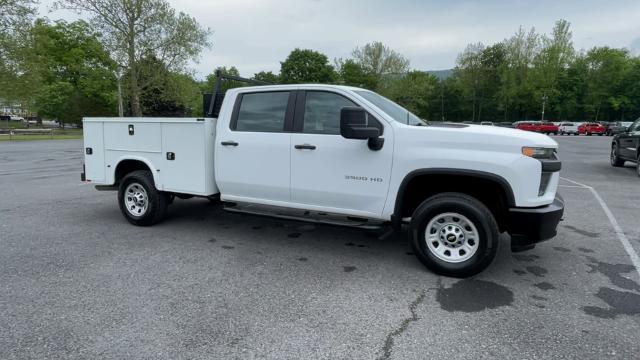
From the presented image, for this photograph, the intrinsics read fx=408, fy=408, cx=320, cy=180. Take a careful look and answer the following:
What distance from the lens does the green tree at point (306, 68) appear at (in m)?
67.0

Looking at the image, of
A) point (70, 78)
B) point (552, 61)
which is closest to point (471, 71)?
point (552, 61)

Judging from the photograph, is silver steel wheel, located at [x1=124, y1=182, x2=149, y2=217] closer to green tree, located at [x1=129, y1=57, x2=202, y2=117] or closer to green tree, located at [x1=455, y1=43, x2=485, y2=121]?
green tree, located at [x1=129, y1=57, x2=202, y2=117]

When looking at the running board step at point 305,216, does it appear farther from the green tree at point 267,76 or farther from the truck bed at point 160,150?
the green tree at point 267,76

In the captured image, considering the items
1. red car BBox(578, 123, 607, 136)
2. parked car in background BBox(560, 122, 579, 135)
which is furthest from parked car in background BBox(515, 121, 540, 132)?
red car BBox(578, 123, 607, 136)

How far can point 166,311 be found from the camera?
3.40 metres

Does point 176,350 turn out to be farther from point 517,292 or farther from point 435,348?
point 517,292

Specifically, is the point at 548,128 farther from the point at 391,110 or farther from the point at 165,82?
the point at 391,110

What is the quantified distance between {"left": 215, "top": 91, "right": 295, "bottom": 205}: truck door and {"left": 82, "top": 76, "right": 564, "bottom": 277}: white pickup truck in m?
0.01

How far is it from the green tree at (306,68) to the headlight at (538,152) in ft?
208

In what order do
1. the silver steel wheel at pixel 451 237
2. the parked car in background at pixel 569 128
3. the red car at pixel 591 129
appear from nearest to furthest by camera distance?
the silver steel wheel at pixel 451 237
the red car at pixel 591 129
the parked car in background at pixel 569 128

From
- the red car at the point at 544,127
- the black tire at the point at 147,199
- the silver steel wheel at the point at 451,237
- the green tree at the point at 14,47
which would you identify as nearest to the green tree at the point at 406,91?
the red car at the point at 544,127

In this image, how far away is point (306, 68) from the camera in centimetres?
6775

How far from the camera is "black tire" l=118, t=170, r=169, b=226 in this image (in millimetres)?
5809

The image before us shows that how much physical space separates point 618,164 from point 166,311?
15896 mm
